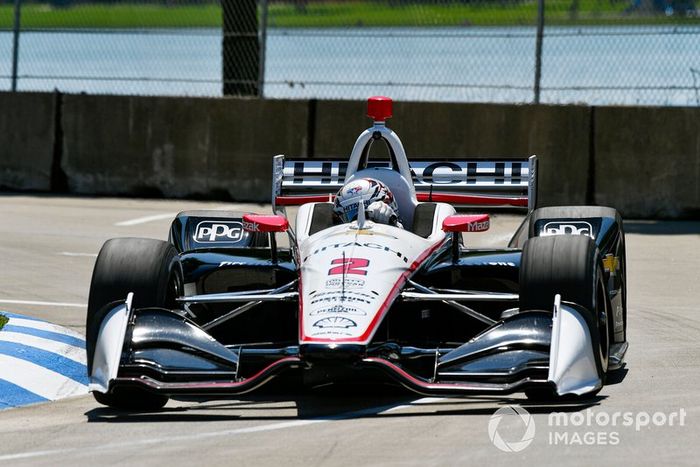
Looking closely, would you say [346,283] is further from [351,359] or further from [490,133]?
[490,133]

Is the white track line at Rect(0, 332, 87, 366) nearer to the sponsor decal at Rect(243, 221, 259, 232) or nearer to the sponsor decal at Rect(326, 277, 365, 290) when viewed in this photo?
the sponsor decal at Rect(243, 221, 259, 232)

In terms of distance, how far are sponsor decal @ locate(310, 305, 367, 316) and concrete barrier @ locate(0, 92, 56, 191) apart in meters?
10.8

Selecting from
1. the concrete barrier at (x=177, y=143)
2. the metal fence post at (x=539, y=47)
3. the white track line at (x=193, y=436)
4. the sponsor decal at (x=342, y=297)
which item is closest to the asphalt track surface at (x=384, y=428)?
the white track line at (x=193, y=436)

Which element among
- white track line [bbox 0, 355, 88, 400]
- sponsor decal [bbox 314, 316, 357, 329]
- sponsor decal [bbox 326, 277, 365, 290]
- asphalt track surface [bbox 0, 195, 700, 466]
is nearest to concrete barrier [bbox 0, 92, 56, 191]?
asphalt track surface [bbox 0, 195, 700, 466]

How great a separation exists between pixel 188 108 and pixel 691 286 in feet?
24.0

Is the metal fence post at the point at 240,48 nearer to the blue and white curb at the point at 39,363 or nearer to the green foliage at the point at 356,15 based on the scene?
the green foliage at the point at 356,15

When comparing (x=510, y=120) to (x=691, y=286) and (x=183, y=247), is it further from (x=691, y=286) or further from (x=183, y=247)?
(x=183, y=247)

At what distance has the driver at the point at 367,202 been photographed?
834 cm

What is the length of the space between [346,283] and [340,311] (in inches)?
11.4

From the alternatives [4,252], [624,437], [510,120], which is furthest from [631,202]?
[624,437]

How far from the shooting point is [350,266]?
739cm

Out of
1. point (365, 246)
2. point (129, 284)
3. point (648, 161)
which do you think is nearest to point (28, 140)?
point (648, 161)

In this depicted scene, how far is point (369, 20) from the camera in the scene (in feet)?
53.6

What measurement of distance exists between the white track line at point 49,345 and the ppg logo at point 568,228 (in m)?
2.91
